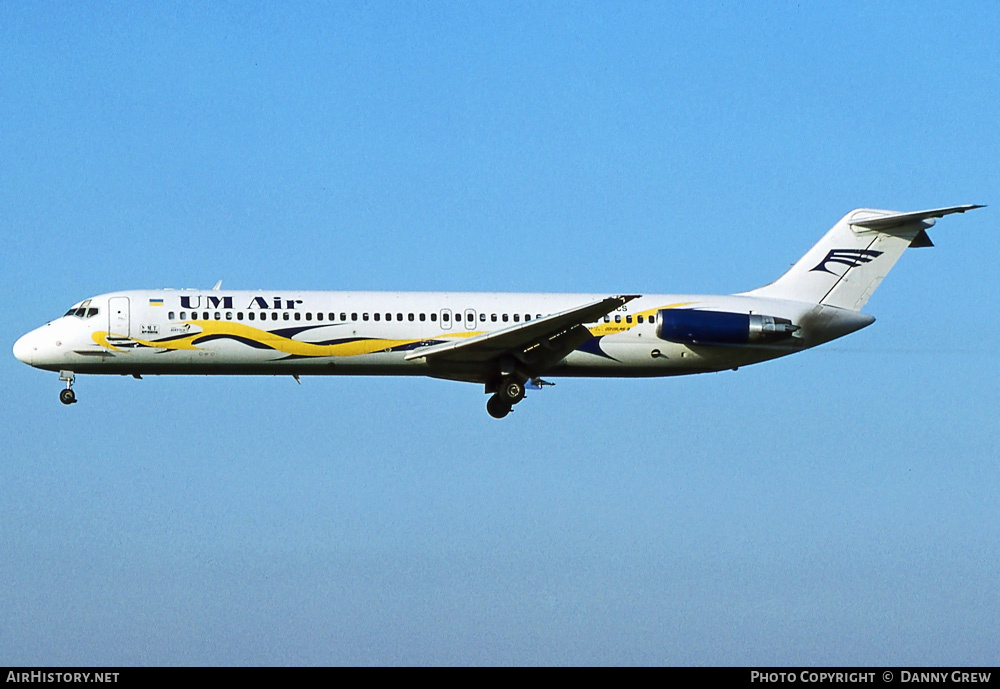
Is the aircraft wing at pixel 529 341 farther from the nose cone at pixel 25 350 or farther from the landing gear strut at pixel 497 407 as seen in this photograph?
the nose cone at pixel 25 350

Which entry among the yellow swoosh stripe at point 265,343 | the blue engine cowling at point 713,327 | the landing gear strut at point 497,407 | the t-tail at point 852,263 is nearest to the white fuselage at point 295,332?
the yellow swoosh stripe at point 265,343

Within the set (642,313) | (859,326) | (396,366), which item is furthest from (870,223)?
(396,366)

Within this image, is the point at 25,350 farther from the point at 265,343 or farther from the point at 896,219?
the point at 896,219

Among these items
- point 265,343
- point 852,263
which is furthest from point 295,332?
point 852,263

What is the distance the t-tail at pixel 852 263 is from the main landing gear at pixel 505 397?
310 inches

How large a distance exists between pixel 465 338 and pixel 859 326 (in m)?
11.6

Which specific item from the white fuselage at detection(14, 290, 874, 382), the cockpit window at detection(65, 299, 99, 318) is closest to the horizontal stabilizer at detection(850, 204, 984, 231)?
the white fuselage at detection(14, 290, 874, 382)

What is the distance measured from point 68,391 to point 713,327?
17114mm

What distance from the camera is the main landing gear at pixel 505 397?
124 ft

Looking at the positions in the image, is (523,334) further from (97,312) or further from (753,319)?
(97,312)

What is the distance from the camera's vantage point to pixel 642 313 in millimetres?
38438

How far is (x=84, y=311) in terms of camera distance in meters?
37.1
